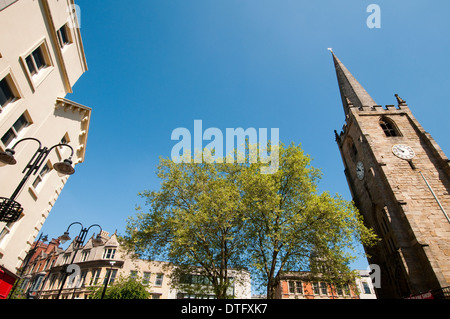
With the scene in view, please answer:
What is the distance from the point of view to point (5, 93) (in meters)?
9.90

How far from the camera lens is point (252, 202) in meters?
16.3

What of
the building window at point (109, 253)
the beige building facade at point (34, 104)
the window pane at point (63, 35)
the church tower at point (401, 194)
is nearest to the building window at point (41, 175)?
the beige building facade at point (34, 104)

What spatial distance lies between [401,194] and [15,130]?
29.0 meters

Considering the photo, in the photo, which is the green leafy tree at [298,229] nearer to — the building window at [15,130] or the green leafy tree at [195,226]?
the green leafy tree at [195,226]

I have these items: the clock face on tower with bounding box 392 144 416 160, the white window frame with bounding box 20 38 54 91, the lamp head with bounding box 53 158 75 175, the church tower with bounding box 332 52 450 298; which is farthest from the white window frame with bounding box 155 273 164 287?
the clock face on tower with bounding box 392 144 416 160

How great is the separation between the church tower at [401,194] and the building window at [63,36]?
28.6m

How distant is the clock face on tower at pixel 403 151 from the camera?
2458 centimetres

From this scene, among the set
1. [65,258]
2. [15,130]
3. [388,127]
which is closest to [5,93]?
[15,130]

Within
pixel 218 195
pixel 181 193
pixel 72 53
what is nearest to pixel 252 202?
pixel 218 195

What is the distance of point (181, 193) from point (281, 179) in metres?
8.04

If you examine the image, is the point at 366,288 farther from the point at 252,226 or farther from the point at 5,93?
the point at 5,93

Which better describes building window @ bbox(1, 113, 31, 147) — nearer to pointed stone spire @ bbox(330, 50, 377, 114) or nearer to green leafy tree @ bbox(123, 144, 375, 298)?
green leafy tree @ bbox(123, 144, 375, 298)

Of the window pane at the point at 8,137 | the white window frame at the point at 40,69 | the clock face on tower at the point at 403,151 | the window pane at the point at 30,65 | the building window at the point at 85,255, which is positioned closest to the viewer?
the window pane at the point at 8,137
